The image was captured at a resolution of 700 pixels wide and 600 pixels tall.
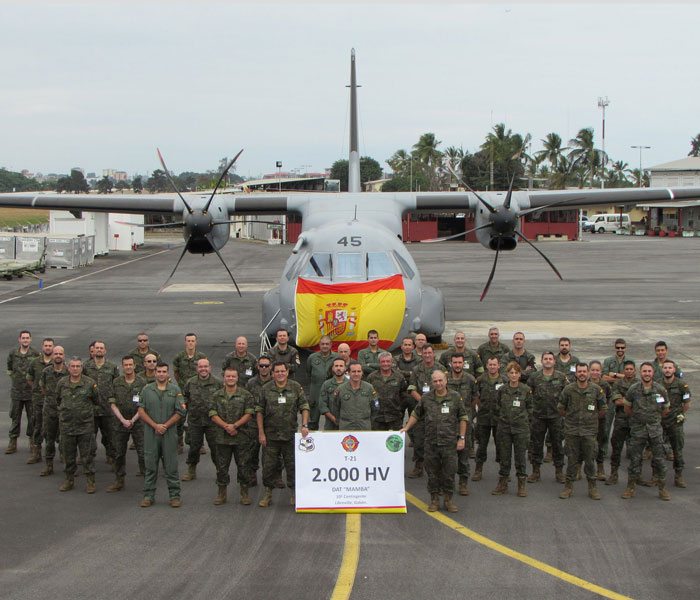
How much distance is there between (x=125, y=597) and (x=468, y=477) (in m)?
4.57

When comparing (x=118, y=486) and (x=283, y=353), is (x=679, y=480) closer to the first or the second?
(x=283, y=353)

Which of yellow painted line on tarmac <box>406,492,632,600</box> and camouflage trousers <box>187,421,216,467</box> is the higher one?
camouflage trousers <box>187,421,216,467</box>

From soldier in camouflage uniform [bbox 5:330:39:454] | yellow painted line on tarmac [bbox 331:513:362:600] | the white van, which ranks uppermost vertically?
the white van

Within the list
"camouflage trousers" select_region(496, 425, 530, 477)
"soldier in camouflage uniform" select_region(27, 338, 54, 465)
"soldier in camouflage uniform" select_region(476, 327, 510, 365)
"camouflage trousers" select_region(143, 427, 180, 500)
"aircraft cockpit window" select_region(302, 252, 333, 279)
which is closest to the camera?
"camouflage trousers" select_region(143, 427, 180, 500)

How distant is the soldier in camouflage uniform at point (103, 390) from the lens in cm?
1002

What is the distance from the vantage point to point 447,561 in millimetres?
7410

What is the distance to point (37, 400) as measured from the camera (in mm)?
10633

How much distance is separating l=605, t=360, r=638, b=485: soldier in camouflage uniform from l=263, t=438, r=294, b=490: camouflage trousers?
4006 millimetres

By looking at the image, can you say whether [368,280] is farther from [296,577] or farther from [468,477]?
[296,577]

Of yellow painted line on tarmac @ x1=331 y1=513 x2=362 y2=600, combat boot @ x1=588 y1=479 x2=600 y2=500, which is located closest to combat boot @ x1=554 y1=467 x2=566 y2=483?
combat boot @ x1=588 y1=479 x2=600 y2=500

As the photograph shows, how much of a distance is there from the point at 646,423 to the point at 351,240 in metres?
7.46

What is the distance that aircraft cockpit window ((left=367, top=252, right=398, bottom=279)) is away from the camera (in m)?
14.7

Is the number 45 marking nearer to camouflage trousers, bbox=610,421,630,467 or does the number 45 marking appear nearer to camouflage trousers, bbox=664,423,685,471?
camouflage trousers, bbox=610,421,630,467

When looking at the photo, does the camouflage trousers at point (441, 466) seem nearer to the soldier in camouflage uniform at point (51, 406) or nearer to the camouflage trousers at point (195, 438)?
the camouflage trousers at point (195, 438)
